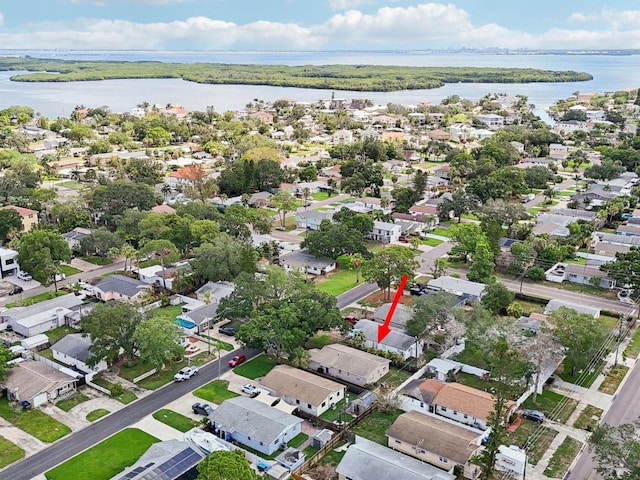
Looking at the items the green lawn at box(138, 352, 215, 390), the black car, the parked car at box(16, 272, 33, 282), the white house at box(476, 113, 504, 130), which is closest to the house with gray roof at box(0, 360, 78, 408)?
the green lawn at box(138, 352, 215, 390)

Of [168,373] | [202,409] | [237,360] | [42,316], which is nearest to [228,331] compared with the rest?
[237,360]

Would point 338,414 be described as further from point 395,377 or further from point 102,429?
point 102,429

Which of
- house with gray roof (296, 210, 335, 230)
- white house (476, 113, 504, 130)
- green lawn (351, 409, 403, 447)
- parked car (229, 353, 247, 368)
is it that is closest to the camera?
green lawn (351, 409, 403, 447)

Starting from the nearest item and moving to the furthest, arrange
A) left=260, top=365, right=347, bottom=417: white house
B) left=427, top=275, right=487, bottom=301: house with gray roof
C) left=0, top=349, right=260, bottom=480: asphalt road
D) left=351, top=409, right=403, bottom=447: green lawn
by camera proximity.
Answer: left=0, top=349, right=260, bottom=480: asphalt road
left=351, top=409, right=403, bottom=447: green lawn
left=260, top=365, right=347, bottom=417: white house
left=427, top=275, right=487, bottom=301: house with gray roof

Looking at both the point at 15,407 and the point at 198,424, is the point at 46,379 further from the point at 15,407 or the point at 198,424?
the point at 198,424

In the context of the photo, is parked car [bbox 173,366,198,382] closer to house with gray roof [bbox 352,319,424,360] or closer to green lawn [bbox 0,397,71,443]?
green lawn [bbox 0,397,71,443]

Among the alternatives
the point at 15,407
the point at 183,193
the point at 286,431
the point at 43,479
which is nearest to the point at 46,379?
the point at 15,407

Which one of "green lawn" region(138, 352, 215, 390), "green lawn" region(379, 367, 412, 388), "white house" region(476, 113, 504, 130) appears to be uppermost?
"white house" region(476, 113, 504, 130)

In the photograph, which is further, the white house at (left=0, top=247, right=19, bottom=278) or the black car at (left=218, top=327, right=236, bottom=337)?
the white house at (left=0, top=247, right=19, bottom=278)
